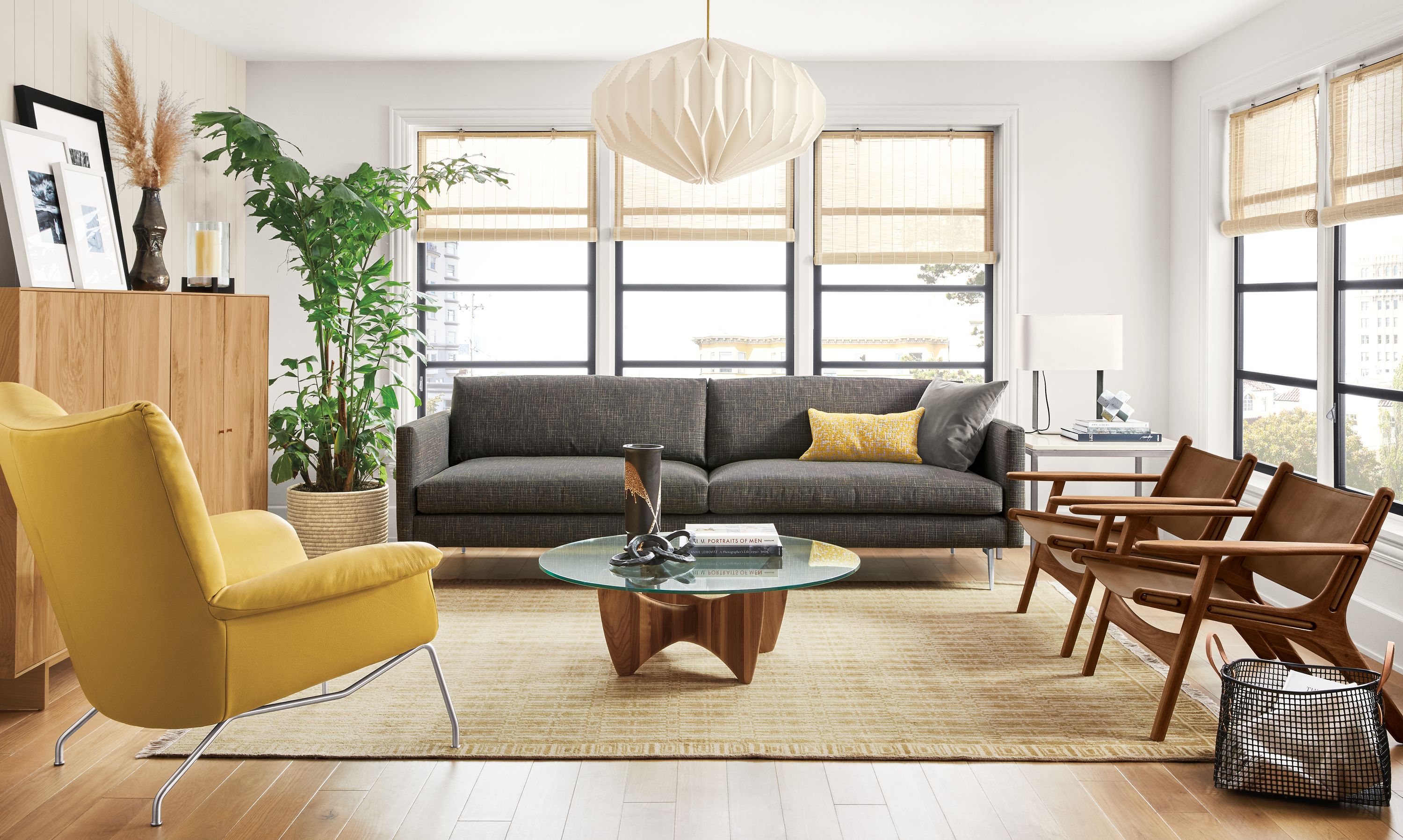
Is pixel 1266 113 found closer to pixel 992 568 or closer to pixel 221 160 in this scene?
pixel 992 568

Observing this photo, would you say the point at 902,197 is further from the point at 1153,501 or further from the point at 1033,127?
the point at 1153,501

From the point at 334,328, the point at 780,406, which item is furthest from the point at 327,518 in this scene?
the point at 780,406

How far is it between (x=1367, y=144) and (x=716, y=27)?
2.72 meters

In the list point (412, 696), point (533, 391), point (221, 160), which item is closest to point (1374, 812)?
point (412, 696)

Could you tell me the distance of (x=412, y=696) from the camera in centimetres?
285

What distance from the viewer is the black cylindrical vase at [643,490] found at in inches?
120

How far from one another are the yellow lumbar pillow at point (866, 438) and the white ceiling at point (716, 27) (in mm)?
1813

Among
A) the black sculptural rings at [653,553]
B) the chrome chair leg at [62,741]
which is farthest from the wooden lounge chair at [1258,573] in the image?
the chrome chair leg at [62,741]

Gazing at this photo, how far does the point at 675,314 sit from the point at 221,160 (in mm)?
2448

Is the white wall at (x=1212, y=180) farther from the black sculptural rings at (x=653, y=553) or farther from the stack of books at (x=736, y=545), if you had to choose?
the black sculptural rings at (x=653, y=553)

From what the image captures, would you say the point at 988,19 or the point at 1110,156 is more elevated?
the point at 988,19

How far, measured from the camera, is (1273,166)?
4.42 meters

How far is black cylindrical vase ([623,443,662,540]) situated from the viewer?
304 centimetres

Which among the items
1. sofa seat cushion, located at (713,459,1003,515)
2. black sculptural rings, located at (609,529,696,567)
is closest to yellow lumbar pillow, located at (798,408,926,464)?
sofa seat cushion, located at (713,459,1003,515)
